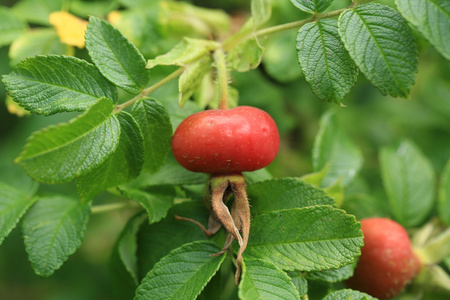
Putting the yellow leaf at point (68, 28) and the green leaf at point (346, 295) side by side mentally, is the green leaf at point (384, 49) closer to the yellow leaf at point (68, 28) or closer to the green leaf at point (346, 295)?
the green leaf at point (346, 295)

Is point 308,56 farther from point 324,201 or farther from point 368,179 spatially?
point 368,179

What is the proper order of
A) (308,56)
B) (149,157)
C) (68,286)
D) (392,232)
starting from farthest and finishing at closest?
(68,286) → (392,232) → (149,157) → (308,56)

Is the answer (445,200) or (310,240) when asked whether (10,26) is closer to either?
(310,240)

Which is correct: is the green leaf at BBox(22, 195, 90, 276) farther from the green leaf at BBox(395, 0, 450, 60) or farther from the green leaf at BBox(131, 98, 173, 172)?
the green leaf at BBox(395, 0, 450, 60)

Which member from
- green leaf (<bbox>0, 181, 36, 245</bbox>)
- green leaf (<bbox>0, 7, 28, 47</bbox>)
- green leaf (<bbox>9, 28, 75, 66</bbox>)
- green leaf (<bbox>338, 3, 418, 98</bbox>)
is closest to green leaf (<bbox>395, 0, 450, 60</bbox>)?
green leaf (<bbox>338, 3, 418, 98</bbox>)

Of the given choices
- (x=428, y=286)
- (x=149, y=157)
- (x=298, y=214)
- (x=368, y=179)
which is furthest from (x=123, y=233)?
(x=368, y=179)
